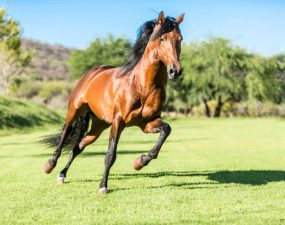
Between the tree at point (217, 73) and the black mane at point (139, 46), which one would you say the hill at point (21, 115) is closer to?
the black mane at point (139, 46)

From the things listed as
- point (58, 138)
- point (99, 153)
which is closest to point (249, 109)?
point (99, 153)

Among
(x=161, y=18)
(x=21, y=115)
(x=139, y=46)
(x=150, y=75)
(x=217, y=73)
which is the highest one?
(x=161, y=18)

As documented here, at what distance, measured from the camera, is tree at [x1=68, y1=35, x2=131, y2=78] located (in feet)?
284

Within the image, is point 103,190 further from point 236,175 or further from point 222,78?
point 222,78

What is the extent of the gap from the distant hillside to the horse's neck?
343 ft

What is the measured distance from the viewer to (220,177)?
1106 cm

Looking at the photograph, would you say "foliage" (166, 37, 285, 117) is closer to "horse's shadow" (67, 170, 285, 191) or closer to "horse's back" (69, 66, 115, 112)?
"horse's shadow" (67, 170, 285, 191)

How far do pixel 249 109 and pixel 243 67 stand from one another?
5458 mm

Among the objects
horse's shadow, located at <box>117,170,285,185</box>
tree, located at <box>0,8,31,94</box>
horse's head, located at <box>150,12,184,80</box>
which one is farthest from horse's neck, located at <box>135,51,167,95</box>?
tree, located at <box>0,8,31,94</box>

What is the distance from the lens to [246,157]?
16594mm

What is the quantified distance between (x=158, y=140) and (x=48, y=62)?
5351 inches

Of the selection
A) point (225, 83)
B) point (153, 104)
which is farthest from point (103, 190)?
point (225, 83)

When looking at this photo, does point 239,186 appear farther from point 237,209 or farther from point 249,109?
point 249,109

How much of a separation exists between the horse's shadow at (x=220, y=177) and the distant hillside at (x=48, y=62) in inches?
4022
